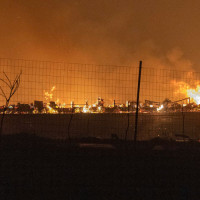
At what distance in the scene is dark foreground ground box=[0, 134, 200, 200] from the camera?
427 centimetres

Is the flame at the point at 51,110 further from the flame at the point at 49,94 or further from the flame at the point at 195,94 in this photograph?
the flame at the point at 195,94

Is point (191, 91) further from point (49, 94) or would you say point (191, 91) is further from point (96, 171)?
point (96, 171)

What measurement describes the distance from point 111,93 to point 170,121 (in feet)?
9.74

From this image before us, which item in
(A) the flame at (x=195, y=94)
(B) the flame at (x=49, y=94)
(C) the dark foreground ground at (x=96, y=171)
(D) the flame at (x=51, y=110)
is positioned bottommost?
(C) the dark foreground ground at (x=96, y=171)

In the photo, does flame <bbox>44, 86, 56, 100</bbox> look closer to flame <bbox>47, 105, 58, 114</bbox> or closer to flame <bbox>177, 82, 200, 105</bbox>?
flame <bbox>47, 105, 58, 114</bbox>

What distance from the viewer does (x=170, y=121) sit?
10.7m

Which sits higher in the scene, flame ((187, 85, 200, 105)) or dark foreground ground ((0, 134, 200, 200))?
flame ((187, 85, 200, 105))

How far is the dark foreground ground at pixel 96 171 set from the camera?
427cm

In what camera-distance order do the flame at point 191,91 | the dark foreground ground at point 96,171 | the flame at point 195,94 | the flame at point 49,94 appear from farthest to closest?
the flame at point 195,94 < the flame at point 191,91 < the flame at point 49,94 < the dark foreground ground at point 96,171

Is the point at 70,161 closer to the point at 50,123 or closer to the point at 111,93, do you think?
the point at 111,93

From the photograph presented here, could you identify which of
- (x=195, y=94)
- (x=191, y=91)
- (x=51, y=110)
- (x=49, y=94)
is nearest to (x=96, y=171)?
(x=49, y=94)

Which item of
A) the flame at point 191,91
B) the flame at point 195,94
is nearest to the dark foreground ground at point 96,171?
the flame at point 191,91

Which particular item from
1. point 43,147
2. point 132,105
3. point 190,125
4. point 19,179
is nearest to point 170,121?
point 190,125

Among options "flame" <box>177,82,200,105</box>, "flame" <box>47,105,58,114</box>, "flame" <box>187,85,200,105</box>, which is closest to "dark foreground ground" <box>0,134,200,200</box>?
"flame" <box>47,105,58,114</box>
